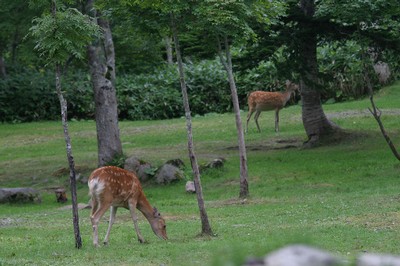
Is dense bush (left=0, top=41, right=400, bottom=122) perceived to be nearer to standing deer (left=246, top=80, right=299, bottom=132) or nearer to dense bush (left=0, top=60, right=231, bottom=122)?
dense bush (left=0, top=60, right=231, bottom=122)

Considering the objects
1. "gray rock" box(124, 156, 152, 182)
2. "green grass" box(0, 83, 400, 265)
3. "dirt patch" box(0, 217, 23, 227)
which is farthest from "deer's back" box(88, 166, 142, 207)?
"gray rock" box(124, 156, 152, 182)

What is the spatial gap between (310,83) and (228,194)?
457 centimetres

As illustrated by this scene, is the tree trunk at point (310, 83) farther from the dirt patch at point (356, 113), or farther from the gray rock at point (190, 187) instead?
the dirt patch at point (356, 113)

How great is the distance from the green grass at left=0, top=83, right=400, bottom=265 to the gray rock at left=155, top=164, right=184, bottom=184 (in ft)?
0.91

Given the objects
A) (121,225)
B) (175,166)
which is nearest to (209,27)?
(121,225)

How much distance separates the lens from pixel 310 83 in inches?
912

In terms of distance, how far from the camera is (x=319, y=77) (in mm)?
24266

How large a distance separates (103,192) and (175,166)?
9.46m

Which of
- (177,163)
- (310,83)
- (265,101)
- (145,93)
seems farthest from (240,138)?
(145,93)

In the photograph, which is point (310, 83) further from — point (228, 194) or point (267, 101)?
point (267, 101)

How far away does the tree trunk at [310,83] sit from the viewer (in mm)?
23531

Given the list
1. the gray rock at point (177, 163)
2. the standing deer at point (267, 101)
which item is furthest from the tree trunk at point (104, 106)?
the standing deer at point (267, 101)

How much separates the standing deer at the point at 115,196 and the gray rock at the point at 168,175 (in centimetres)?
810

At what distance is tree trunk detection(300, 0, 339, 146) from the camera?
23.5 meters
